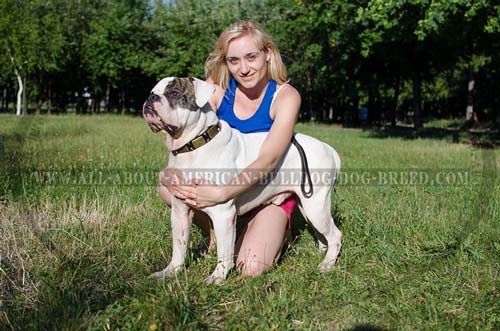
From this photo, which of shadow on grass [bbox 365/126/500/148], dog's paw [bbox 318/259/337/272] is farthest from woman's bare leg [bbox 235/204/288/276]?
shadow on grass [bbox 365/126/500/148]

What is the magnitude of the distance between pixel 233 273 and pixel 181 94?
1.38 m

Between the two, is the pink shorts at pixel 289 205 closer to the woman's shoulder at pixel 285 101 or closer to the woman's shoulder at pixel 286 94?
the woman's shoulder at pixel 285 101

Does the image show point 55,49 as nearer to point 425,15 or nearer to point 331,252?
point 425,15

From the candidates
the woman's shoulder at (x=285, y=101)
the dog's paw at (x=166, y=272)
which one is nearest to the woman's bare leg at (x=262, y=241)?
the dog's paw at (x=166, y=272)

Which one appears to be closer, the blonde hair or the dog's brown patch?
the dog's brown patch

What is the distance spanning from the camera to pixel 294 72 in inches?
1204

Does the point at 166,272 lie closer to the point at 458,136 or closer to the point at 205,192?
the point at 205,192

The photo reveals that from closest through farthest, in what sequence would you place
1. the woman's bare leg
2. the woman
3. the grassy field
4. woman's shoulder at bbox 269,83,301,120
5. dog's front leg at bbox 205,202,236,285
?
the grassy field
dog's front leg at bbox 205,202,236,285
the woman
the woman's bare leg
woman's shoulder at bbox 269,83,301,120

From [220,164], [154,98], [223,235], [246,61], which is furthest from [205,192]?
[246,61]

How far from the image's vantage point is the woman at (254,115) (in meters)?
3.77

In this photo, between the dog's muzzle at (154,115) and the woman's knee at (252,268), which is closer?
the dog's muzzle at (154,115)

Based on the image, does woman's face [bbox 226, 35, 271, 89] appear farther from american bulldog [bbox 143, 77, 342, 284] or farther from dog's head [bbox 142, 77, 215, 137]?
dog's head [bbox 142, 77, 215, 137]

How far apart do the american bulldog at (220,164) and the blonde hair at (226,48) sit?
0.64 metres

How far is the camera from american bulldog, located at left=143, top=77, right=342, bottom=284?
3449mm
